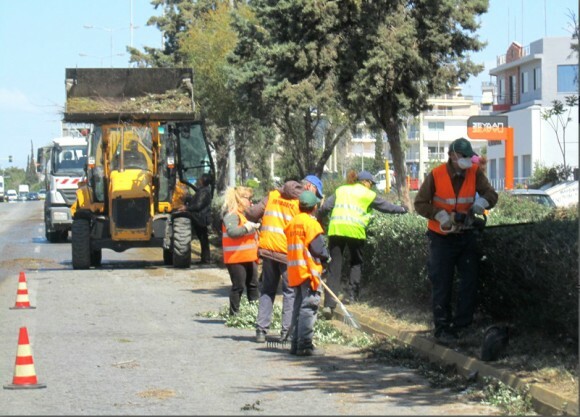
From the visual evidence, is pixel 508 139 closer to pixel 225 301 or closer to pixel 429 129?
pixel 225 301

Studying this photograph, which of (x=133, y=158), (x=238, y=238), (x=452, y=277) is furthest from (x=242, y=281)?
(x=133, y=158)

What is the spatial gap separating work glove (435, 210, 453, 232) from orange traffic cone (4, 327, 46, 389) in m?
3.99

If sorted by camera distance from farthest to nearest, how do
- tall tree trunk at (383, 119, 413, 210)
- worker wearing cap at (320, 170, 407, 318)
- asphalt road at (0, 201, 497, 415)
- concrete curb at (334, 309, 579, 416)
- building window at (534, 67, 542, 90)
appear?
building window at (534, 67, 542, 90) → tall tree trunk at (383, 119, 413, 210) → worker wearing cap at (320, 170, 407, 318) → asphalt road at (0, 201, 497, 415) → concrete curb at (334, 309, 579, 416)

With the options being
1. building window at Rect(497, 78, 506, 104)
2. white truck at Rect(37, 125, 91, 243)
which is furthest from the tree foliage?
building window at Rect(497, 78, 506, 104)

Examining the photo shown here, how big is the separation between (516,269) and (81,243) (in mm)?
13837

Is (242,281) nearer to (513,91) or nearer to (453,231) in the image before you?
(453,231)

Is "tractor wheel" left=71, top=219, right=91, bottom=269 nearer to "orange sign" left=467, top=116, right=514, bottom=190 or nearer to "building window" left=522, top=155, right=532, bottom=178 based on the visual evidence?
"orange sign" left=467, top=116, right=514, bottom=190

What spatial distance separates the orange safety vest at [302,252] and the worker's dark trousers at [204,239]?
456 inches

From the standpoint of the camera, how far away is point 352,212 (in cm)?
1375

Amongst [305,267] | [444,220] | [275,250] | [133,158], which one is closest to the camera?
[444,220]

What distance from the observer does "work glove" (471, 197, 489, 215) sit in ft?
33.7

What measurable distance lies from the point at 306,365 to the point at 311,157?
61.8 ft

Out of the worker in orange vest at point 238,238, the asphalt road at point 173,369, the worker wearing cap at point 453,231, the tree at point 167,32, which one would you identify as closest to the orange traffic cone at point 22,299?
the asphalt road at point 173,369

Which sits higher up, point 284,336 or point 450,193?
point 450,193
